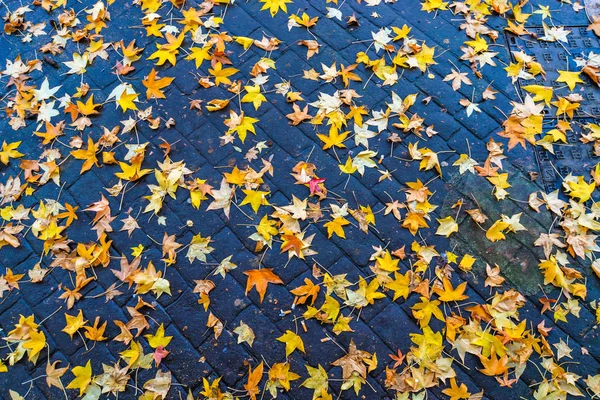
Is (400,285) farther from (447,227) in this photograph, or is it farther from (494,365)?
(494,365)

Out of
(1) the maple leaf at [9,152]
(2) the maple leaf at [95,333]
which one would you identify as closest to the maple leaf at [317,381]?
(2) the maple leaf at [95,333]

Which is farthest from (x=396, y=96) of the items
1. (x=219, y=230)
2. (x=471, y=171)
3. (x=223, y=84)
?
(x=219, y=230)

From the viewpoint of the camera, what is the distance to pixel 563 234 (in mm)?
2852

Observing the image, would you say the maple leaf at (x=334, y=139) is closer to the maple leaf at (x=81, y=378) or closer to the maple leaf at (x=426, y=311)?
the maple leaf at (x=426, y=311)

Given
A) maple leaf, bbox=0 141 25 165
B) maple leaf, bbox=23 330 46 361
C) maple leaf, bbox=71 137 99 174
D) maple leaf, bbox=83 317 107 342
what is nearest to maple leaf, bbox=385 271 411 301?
maple leaf, bbox=83 317 107 342

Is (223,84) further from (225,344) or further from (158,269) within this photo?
(225,344)

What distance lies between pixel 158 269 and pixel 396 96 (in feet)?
6.77

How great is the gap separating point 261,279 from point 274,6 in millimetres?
2321

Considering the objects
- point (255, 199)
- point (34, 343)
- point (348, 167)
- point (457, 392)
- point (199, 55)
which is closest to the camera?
point (457, 392)

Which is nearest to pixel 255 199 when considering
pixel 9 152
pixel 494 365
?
pixel 494 365

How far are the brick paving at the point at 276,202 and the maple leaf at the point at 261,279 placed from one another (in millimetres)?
45

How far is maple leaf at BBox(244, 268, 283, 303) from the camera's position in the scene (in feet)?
9.02

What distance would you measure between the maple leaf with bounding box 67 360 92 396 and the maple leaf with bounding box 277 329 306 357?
3.59ft

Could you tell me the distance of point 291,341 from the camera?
2.61m
